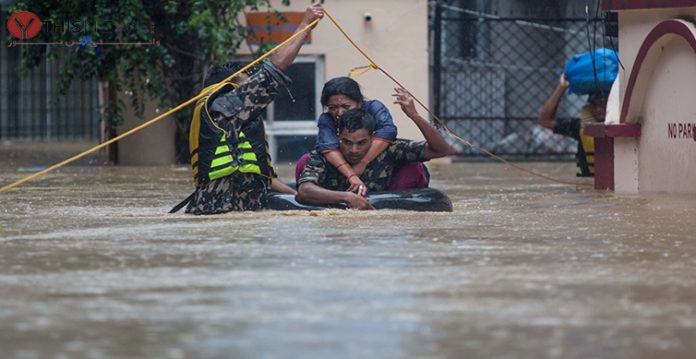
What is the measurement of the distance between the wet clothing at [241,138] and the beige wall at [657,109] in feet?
14.1

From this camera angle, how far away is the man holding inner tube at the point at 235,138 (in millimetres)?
11828

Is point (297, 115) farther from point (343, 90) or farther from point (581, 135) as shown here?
point (343, 90)

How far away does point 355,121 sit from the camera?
1216 centimetres

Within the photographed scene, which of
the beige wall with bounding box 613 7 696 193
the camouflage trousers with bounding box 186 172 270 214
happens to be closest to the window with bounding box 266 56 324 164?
the beige wall with bounding box 613 7 696 193

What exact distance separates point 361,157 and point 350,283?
4.66 metres

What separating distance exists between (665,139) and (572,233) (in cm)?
480

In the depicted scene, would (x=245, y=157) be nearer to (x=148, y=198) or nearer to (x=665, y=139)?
(x=148, y=198)

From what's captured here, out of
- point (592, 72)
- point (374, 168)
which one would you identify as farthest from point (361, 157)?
point (592, 72)

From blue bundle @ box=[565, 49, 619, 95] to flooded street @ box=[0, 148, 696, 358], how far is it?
4.00m

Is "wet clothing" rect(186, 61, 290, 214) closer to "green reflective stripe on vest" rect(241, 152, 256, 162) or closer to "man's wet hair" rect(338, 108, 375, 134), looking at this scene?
"green reflective stripe on vest" rect(241, 152, 256, 162)

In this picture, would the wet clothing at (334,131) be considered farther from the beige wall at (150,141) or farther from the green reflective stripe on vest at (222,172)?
the beige wall at (150,141)

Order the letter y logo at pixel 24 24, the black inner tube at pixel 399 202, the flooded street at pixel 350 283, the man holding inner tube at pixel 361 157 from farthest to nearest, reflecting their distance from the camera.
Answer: the letter y logo at pixel 24 24, the black inner tube at pixel 399 202, the man holding inner tube at pixel 361 157, the flooded street at pixel 350 283

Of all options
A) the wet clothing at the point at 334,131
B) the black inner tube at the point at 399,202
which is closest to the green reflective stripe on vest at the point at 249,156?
the black inner tube at the point at 399,202

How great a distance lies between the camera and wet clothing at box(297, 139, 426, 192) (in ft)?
40.4
